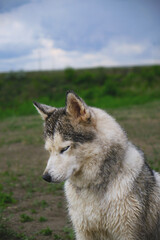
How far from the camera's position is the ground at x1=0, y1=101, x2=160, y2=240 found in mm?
4965

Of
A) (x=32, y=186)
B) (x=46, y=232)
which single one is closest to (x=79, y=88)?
(x=32, y=186)

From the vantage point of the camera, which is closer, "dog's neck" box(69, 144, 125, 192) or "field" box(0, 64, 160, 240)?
"dog's neck" box(69, 144, 125, 192)

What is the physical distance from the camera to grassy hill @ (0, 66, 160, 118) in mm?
21469

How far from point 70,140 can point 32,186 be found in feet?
13.0

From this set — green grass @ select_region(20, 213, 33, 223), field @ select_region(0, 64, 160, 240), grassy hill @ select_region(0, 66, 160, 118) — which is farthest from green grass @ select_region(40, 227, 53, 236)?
grassy hill @ select_region(0, 66, 160, 118)

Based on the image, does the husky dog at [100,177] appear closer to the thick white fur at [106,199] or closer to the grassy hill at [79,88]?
the thick white fur at [106,199]

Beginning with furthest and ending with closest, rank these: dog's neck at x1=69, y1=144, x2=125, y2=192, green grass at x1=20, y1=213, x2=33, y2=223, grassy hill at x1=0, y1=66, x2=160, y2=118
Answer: grassy hill at x1=0, y1=66, x2=160, y2=118
green grass at x1=20, y1=213, x2=33, y2=223
dog's neck at x1=69, y1=144, x2=125, y2=192

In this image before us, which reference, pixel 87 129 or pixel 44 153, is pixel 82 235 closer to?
pixel 87 129

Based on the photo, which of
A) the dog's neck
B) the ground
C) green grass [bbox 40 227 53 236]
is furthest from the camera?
the ground

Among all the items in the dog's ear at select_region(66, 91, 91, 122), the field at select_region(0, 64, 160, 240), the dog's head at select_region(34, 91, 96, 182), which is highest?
the dog's ear at select_region(66, 91, 91, 122)

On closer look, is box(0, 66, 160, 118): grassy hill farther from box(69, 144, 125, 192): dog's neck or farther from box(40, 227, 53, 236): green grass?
box(69, 144, 125, 192): dog's neck

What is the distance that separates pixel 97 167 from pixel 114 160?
201 millimetres

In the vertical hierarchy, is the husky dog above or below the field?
above

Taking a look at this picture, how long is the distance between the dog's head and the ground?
5.54ft
